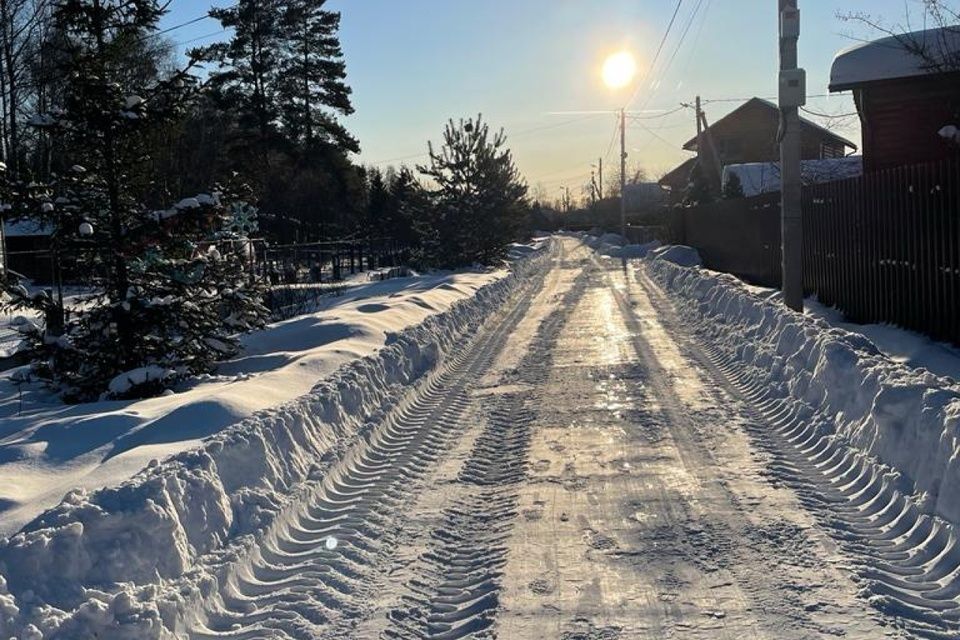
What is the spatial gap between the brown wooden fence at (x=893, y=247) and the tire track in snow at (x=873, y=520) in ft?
10.6

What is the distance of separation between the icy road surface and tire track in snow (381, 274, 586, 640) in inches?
0.6

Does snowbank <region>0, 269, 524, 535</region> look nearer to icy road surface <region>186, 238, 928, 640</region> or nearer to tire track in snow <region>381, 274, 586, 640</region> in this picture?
icy road surface <region>186, 238, 928, 640</region>

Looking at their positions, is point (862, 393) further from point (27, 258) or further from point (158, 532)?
point (27, 258)

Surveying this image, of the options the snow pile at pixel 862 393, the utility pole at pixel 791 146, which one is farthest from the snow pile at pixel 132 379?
the utility pole at pixel 791 146

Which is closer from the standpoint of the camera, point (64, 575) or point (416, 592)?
point (64, 575)

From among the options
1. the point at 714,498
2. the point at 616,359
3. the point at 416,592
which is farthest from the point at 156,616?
the point at 616,359

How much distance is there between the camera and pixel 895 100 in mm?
22203

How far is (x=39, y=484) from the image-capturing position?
638 centimetres

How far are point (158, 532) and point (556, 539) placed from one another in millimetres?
2338

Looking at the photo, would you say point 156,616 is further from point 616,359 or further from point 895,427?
point 616,359

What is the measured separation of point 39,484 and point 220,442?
1.23 meters

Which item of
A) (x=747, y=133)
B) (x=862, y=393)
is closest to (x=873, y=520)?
(x=862, y=393)

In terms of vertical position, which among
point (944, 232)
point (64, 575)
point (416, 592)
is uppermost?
point (944, 232)

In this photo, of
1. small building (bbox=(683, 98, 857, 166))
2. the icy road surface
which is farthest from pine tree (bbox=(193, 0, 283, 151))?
the icy road surface
